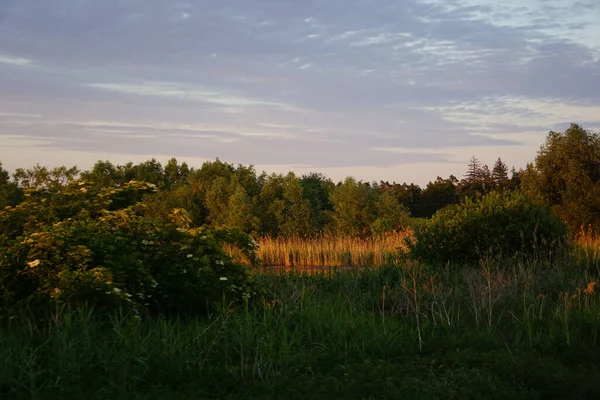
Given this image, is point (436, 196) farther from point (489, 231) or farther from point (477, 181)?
point (489, 231)

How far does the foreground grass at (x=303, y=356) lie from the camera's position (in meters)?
5.33

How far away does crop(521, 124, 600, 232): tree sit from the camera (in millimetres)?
20812

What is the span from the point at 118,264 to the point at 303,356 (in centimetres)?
259

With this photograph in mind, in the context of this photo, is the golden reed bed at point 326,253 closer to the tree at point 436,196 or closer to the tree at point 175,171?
the tree at point 175,171

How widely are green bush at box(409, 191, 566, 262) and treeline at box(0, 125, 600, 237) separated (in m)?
5.32

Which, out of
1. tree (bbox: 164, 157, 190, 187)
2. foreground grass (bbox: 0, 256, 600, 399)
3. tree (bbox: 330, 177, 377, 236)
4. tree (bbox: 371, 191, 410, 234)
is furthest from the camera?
tree (bbox: 164, 157, 190, 187)

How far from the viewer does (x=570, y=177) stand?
69.3 feet

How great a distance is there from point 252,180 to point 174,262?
23.6m

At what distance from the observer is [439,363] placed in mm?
6188

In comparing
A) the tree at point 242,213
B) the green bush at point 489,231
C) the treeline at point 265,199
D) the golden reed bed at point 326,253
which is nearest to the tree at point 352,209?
the treeline at point 265,199

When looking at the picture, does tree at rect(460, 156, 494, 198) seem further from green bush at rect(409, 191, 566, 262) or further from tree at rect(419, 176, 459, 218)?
green bush at rect(409, 191, 566, 262)

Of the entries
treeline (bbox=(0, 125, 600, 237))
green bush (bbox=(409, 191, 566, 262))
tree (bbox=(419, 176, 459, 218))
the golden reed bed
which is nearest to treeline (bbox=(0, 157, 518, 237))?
treeline (bbox=(0, 125, 600, 237))

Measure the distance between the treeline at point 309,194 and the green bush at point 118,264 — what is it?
11275 millimetres

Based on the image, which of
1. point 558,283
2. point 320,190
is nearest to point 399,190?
point 320,190
